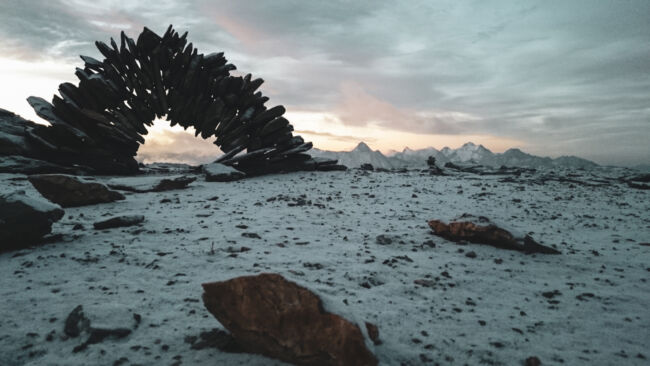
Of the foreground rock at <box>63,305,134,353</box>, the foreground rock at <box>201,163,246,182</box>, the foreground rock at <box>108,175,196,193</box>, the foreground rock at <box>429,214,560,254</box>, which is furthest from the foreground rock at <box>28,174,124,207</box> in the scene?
the foreground rock at <box>429,214,560,254</box>

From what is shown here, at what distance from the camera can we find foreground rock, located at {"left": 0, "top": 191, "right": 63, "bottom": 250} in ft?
16.4

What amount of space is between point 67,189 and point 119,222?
10.1 feet

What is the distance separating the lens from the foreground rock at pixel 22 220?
16.4 feet

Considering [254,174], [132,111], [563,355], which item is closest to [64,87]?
[132,111]

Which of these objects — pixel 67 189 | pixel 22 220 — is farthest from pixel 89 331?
pixel 67 189

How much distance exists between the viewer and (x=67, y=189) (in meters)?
8.38

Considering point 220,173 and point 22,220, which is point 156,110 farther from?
point 22,220

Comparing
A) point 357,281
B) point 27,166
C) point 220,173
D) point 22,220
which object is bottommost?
point 357,281

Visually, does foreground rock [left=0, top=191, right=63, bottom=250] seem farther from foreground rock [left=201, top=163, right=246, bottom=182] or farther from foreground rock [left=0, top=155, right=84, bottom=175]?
foreground rock [left=0, top=155, right=84, bottom=175]

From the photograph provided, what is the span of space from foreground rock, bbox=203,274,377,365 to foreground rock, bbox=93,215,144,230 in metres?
4.64

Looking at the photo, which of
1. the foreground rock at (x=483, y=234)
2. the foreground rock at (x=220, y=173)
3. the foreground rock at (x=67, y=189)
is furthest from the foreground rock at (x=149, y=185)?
the foreground rock at (x=483, y=234)

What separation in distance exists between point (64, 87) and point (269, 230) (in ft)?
46.9

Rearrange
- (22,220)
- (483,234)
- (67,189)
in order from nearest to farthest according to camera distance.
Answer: (22,220), (483,234), (67,189)

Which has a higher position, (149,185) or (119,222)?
(149,185)
